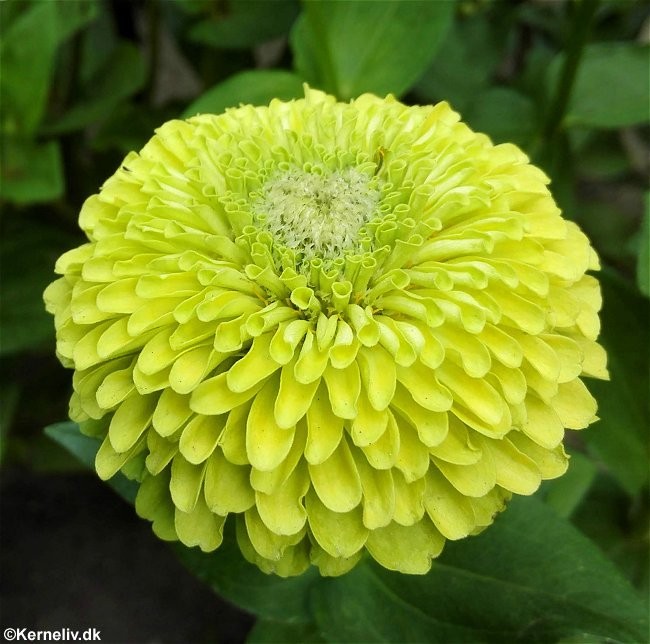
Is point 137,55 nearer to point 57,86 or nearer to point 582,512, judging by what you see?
point 57,86

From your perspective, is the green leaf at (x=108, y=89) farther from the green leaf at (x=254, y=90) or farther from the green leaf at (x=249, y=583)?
the green leaf at (x=249, y=583)

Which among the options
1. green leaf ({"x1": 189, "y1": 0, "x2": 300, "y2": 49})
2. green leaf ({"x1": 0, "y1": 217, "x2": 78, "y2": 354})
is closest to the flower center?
green leaf ({"x1": 0, "y1": 217, "x2": 78, "y2": 354})

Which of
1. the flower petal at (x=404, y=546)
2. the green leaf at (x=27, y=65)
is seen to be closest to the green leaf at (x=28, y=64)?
the green leaf at (x=27, y=65)

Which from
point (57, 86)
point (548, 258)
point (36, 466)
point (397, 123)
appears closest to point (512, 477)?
point (548, 258)

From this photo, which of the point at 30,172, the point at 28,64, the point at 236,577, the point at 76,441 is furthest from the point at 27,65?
the point at 236,577

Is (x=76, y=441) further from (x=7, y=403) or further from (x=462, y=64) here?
(x=462, y=64)

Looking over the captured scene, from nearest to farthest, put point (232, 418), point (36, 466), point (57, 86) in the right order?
point (232, 418)
point (36, 466)
point (57, 86)
